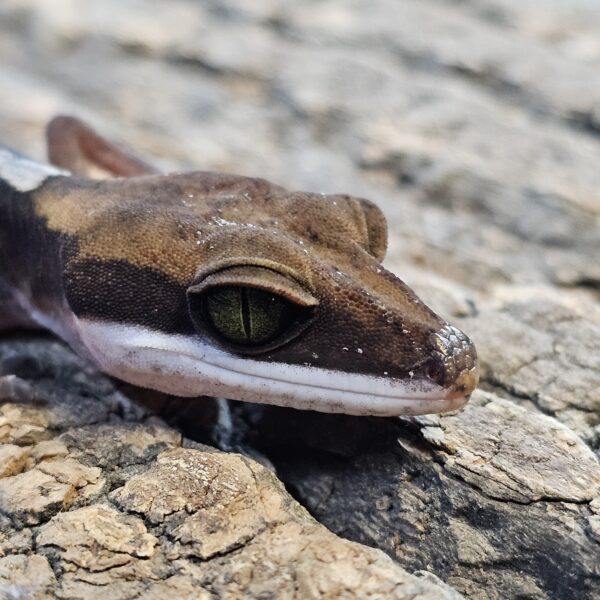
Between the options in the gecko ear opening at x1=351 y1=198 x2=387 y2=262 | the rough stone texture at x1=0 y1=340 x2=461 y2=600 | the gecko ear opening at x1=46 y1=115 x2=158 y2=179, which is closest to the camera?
the rough stone texture at x1=0 y1=340 x2=461 y2=600

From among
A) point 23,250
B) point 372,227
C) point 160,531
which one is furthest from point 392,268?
point 160,531

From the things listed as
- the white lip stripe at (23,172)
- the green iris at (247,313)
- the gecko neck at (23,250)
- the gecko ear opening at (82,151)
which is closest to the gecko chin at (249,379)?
the green iris at (247,313)

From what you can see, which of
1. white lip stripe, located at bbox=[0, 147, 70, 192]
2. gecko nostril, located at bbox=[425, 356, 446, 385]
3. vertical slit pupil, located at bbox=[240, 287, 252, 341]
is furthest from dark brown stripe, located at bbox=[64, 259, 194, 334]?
gecko nostril, located at bbox=[425, 356, 446, 385]

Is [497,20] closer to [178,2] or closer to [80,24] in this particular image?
[178,2]

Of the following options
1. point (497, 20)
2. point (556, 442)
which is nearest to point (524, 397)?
point (556, 442)

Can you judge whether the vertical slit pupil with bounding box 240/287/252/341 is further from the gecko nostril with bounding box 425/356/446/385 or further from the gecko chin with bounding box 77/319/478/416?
the gecko nostril with bounding box 425/356/446/385

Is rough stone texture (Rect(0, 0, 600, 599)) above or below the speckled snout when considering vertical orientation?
below
